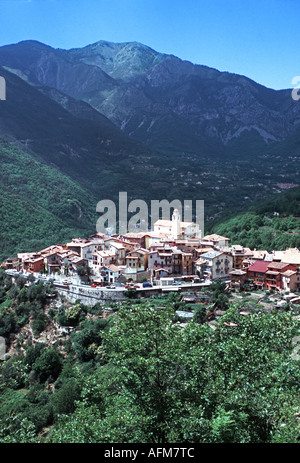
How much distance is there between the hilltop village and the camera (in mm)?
31816

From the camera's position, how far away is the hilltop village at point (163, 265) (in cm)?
3182

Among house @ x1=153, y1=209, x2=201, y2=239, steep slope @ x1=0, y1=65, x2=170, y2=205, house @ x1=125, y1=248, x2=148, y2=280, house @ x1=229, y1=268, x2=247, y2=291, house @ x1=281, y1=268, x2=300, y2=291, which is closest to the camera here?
house @ x1=281, y1=268, x2=300, y2=291

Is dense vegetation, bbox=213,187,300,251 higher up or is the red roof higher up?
dense vegetation, bbox=213,187,300,251

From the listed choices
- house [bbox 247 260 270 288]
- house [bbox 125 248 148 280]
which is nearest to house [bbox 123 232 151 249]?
house [bbox 125 248 148 280]

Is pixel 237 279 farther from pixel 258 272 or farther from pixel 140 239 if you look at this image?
pixel 140 239

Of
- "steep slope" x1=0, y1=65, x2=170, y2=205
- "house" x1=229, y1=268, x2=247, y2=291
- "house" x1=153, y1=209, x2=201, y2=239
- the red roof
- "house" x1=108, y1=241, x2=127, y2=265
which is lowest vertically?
"house" x1=229, y1=268, x2=247, y2=291

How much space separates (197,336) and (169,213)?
234ft

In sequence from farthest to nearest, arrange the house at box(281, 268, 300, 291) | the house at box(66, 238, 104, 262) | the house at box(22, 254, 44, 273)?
1. the house at box(22, 254, 44, 273)
2. the house at box(66, 238, 104, 262)
3. the house at box(281, 268, 300, 291)

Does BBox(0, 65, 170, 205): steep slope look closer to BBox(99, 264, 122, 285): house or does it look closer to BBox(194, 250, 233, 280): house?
BBox(99, 264, 122, 285): house

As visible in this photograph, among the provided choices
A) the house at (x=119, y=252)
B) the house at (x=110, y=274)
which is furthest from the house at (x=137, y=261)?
the house at (x=110, y=274)

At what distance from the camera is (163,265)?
3394 cm

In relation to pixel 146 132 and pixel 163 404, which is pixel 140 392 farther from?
pixel 146 132

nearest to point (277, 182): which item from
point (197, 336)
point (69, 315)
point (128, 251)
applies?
point (128, 251)

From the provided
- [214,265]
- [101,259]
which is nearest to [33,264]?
[101,259]
